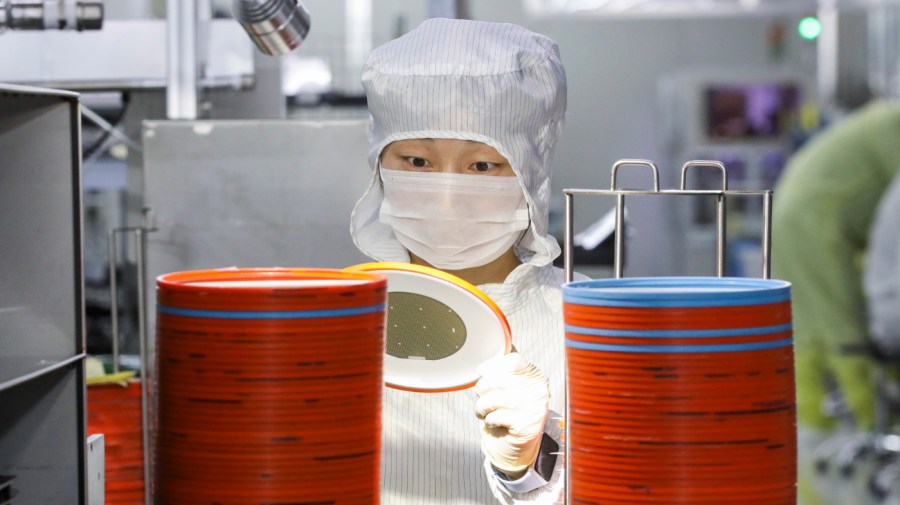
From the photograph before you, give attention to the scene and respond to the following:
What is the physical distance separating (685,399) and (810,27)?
6.53 m

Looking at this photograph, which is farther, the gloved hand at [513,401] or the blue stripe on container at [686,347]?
the gloved hand at [513,401]

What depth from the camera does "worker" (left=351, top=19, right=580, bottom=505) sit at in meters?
1.60

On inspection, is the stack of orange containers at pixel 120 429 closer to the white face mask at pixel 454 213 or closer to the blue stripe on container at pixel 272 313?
the white face mask at pixel 454 213

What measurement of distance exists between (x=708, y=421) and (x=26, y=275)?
574mm

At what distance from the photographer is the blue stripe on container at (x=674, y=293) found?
2.60 feet

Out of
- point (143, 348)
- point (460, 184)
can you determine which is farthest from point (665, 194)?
point (143, 348)

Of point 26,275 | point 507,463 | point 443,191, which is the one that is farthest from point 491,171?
point 26,275

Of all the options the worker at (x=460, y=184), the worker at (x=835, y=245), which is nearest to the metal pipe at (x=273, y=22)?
the worker at (x=460, y=184)

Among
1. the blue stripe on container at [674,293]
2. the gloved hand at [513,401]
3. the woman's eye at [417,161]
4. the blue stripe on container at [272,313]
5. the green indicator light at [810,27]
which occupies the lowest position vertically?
the gloved hand at [513,401]

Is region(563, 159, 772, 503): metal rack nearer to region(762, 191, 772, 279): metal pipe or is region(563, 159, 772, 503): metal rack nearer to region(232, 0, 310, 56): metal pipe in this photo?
region(762, 191, 772, 279): metal pipe

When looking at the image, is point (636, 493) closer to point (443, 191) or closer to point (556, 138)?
point (443, 191)

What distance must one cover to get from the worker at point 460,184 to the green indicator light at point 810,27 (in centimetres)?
555

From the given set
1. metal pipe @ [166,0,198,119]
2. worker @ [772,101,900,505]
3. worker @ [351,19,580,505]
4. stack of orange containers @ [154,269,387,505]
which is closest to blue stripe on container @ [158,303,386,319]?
stack of orange containers @ [154,269,387,505]

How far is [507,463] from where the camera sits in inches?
50.4
